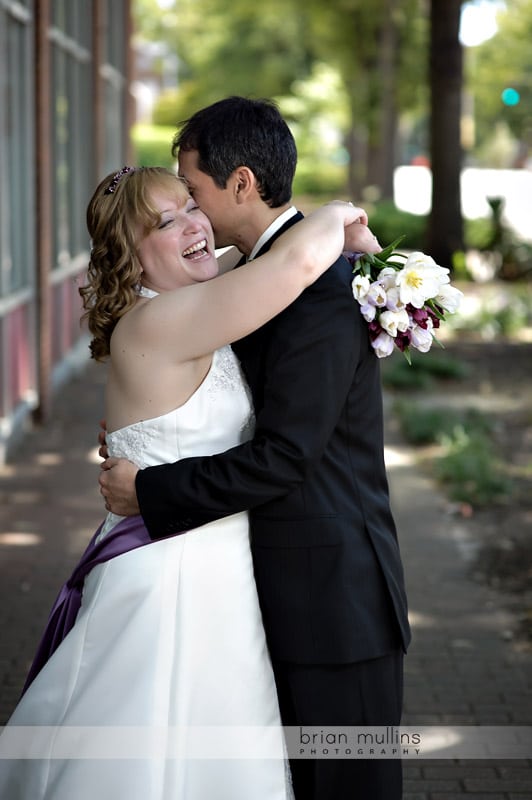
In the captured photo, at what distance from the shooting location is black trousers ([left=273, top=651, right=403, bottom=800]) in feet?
9.48

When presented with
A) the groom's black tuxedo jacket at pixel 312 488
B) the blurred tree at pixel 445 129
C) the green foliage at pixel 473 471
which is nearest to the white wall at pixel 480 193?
the blurred tree at pixel 445 129

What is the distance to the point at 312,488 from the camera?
2.83 metres

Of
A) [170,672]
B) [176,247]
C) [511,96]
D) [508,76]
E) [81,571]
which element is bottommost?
[508,76]

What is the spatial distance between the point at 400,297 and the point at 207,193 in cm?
51

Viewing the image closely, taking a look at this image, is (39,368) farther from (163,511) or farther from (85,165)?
(163,511)

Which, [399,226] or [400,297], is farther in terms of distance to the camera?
[399,226]

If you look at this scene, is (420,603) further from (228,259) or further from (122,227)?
(122,227)

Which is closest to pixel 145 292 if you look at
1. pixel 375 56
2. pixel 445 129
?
pixel 445 129

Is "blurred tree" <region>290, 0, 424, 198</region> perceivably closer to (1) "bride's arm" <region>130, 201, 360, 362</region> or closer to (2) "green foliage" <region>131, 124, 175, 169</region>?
(2) "green foliage" <region>131, 124, 175, 169</region>

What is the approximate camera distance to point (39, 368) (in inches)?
412

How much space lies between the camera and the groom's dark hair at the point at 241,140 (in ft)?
9.09

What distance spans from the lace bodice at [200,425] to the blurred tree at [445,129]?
16.4 metres

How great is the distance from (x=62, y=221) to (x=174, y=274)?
11244 millimetres

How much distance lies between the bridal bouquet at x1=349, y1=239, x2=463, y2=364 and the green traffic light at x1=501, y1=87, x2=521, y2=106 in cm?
1284
